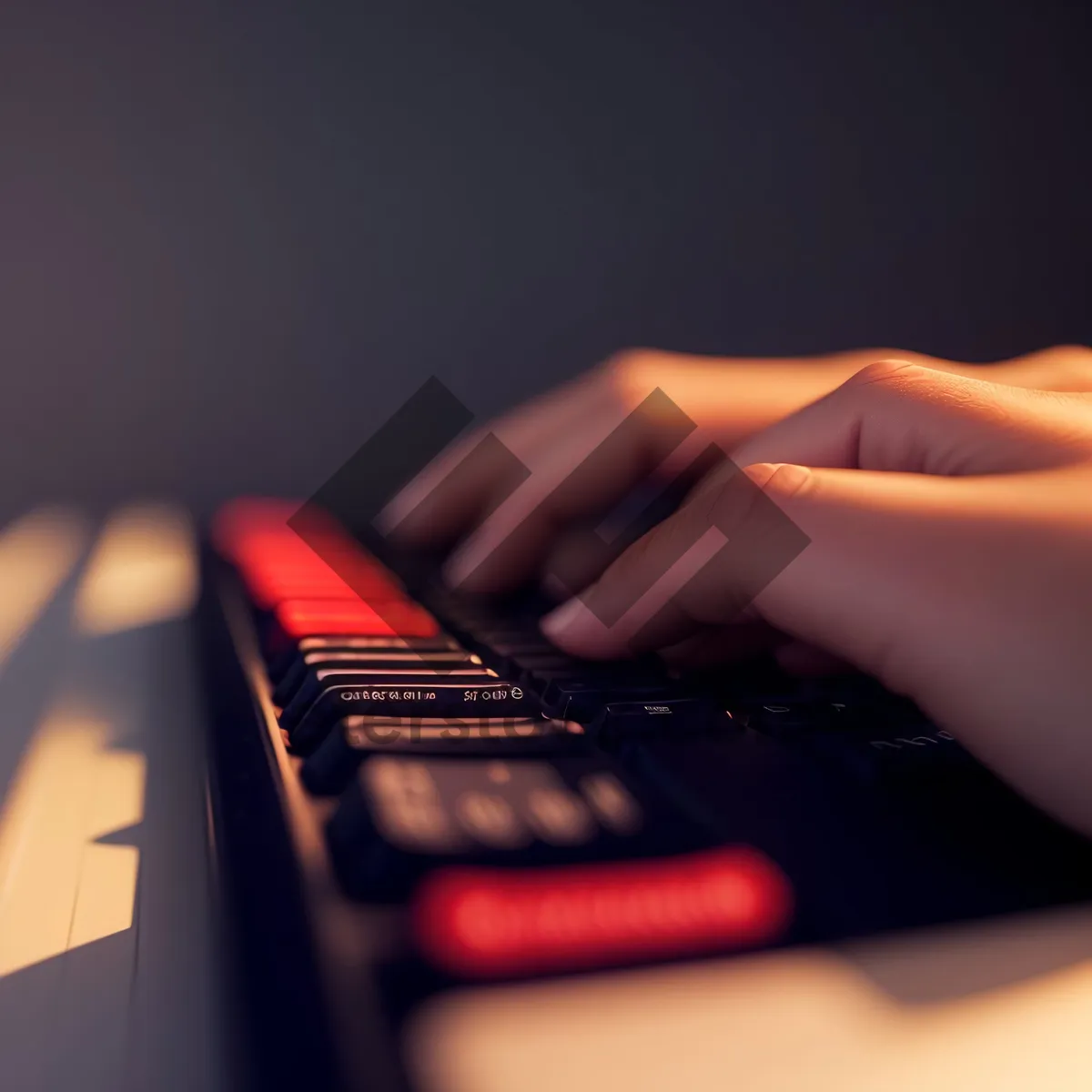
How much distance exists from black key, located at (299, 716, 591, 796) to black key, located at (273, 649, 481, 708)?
0.06 metres

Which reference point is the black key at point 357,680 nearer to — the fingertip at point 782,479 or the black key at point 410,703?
the black key at point 410,703

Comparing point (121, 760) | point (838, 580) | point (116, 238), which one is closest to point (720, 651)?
point (838, 580)

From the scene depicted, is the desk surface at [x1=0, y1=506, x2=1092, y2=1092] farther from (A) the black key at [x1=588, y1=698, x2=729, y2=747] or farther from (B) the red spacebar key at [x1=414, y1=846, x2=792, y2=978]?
(A) the black key at [x1=588, y1=698, x2=729, y2=747]

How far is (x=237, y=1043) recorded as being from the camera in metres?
0.17

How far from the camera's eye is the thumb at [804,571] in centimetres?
32

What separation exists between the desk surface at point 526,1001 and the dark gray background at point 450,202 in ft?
2.23

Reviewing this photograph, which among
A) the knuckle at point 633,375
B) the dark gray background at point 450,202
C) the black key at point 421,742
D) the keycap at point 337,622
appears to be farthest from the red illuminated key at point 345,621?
the dark gray background at point 450,202

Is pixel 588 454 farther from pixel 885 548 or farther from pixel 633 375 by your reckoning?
pixel 885 548

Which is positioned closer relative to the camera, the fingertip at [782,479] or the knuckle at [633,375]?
the fingertip at [782,479]

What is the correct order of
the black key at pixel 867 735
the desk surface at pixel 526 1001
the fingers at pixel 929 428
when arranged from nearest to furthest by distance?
the desk surface at pixel 526 1001, the black key at pixel 867 735, the fingers at pixel 929 428

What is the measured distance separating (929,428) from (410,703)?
0.26m

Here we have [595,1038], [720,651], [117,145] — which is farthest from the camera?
[117,145]

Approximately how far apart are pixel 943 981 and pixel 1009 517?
0.19 m

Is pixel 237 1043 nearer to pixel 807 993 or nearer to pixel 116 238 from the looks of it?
pixel 807 993
